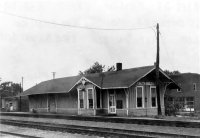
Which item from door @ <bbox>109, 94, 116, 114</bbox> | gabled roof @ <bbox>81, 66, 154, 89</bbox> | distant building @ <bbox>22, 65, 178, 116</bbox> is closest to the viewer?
gabled roof @ <bbox>81, 66, 154, 89</bbox>

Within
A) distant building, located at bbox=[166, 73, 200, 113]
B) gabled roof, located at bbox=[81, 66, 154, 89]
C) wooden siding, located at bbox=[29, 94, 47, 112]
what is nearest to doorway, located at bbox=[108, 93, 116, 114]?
gabled roof, located at bbox=[81, 66, 154, 89]

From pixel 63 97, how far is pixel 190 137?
26.5m

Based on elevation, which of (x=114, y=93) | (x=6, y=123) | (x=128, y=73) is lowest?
(x=6, y=123)

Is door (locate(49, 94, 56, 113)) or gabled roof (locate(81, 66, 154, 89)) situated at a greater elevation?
gabled roof (locate(81, 66, 154, 89))

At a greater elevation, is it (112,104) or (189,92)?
(189,92)

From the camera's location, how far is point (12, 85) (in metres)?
121

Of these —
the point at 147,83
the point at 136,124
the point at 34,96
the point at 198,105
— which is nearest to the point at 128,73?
the point at 147,83

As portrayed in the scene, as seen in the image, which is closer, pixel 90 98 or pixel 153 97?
pixel 153 97

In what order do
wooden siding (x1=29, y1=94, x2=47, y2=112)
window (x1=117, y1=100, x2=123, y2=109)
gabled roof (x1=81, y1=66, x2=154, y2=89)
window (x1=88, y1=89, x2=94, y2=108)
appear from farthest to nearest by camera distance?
wooden siding (x1=29, y1=94, x2=47, y2=112) → window (x1=88, y1=89, x2=94, y2=108) → window (x1=117, y1=100, x2=123, y2=109) → gabled roof (x1=81, y1=66, x2=154, y2=89)

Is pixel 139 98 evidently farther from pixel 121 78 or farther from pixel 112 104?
pixel 112 104

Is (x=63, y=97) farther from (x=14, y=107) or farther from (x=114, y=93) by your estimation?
(x=14, y=107)

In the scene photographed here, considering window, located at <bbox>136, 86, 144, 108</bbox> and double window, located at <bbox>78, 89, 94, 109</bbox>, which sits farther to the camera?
double window, located at <bbox>78, 89, 94, 109</bbox>

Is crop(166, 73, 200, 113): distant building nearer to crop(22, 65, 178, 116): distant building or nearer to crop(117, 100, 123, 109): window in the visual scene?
crop(22, 65, 178, 116): distant building

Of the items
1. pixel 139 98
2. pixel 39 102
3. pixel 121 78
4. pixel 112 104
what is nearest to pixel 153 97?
pixel 139 98
